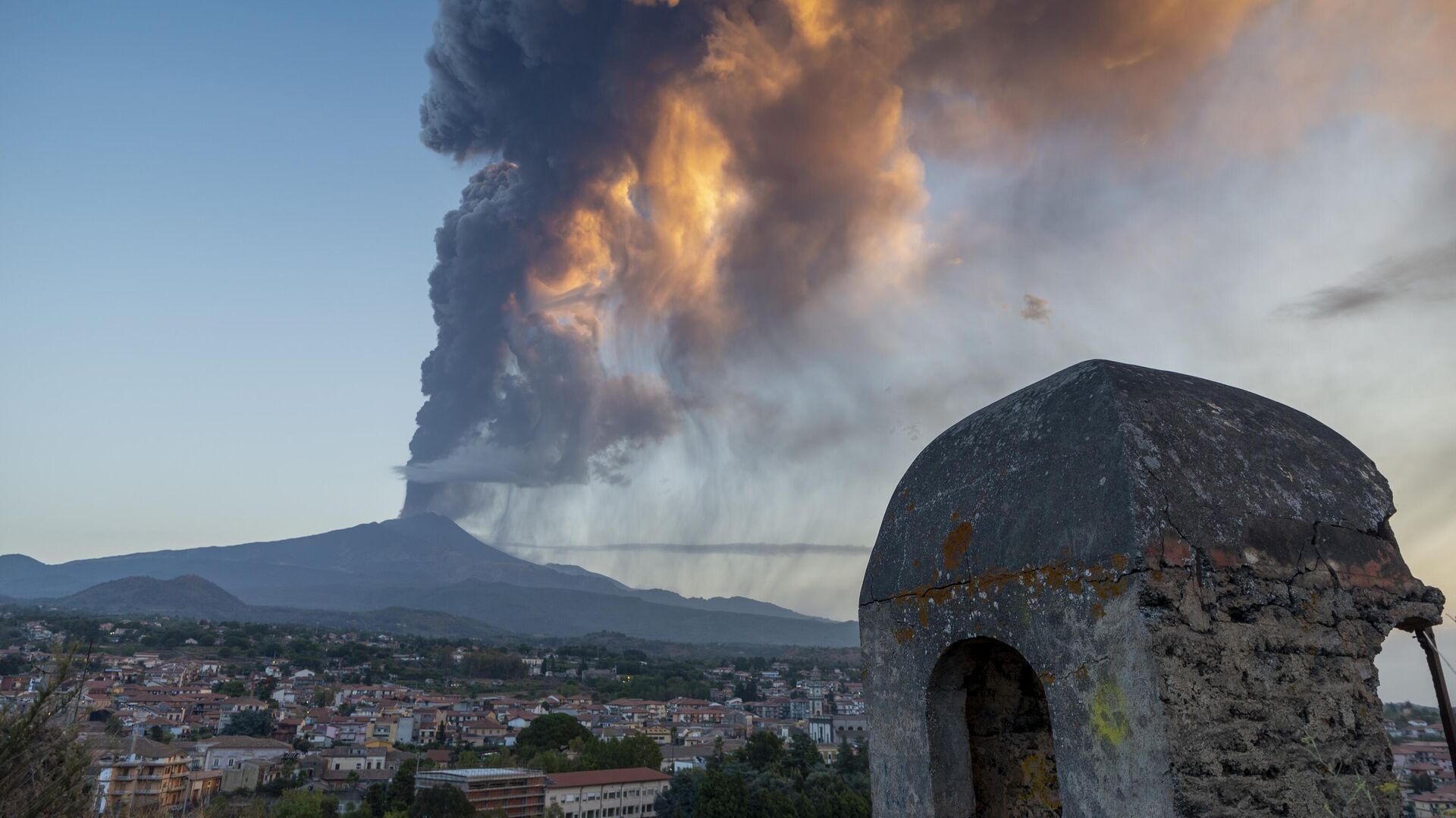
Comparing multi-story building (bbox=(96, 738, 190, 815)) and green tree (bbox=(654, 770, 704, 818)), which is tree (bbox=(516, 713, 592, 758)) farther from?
multi-story building (bbox=(96, 738, 190, 815))

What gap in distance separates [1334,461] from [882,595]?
7.31 ft

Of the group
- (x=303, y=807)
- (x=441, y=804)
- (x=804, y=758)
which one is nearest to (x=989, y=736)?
(x=441, y=804)

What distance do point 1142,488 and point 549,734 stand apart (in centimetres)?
6710

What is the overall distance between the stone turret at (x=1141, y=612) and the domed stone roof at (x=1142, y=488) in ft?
0.04

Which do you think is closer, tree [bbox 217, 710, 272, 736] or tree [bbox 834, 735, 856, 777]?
tree [bbox 834, 735, 856, 777]

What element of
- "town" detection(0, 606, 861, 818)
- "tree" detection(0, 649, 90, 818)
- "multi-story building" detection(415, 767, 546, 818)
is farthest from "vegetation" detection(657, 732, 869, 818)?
"tree" detection(0, 649, 90, 818)

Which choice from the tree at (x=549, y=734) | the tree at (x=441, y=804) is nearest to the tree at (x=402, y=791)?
the tree at (x=441, y=804)

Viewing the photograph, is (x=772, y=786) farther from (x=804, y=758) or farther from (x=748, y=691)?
(x=748, y=691)

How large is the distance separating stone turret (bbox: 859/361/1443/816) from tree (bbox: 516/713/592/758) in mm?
63422

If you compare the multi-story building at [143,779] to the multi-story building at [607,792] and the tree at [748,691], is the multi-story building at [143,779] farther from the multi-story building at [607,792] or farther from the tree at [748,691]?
the tree at [748,691]

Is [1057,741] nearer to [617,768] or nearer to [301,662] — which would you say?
[617,768]

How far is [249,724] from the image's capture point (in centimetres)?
6512

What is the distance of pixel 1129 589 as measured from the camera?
2.98m

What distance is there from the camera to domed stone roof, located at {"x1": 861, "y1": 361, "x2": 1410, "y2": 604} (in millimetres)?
3154
